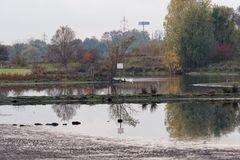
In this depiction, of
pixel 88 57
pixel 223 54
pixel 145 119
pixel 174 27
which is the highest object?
pixel 174 27

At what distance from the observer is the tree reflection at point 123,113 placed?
1155 inches

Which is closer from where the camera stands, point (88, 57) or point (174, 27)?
point (88, 57)

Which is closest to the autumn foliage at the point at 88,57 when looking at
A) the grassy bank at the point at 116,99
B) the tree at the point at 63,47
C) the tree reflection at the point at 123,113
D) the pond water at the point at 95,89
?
the tree at the point at 63,47

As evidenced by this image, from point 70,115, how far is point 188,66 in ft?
214

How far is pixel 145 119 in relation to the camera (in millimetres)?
29984

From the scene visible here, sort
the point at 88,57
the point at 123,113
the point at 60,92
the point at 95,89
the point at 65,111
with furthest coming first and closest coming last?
the point at 88,57
the point at 95,89
the point at 60,92
the point at 65,111
the point at 123,113

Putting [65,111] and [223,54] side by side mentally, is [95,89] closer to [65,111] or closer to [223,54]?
[65,111]

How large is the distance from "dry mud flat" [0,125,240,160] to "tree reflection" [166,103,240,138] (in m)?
3.36

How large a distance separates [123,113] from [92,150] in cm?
1347

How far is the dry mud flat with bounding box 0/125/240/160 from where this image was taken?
59.8 feet

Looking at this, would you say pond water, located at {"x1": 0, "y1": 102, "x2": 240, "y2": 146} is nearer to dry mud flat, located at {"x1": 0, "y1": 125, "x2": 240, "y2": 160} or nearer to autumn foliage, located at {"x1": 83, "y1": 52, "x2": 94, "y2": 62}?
dry mud flat, located at {"x1": 0, "y1": 125, "x2": 240, "y2": 160}

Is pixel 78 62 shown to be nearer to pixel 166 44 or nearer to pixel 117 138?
pixel 166 44

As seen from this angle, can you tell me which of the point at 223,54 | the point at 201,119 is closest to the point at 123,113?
the point at 201,119

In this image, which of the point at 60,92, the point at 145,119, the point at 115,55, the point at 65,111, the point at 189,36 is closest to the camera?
the point at 145,119
